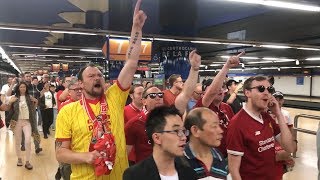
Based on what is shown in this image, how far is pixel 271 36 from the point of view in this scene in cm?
1474

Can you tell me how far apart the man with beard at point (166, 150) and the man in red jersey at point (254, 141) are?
0.79m

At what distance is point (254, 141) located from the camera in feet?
8.58

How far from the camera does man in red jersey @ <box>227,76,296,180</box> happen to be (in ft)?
8.57

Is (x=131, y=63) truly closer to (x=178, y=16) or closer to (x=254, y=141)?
(x=254, y=141)

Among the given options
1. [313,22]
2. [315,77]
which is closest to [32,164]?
[313,22]

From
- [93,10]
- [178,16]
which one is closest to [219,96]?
[93,10]

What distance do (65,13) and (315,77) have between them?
99.6ft

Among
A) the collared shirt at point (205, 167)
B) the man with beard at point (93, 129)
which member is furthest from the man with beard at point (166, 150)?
the man with beard at point (93, 129)

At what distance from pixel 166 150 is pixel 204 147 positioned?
14.9 inches

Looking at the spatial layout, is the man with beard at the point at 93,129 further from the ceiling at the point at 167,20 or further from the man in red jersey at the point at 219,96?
the ceiling at the point at 167,20

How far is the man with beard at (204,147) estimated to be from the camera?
209cm

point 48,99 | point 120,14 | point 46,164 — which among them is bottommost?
point 46,164

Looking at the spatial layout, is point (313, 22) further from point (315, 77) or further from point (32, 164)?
point (315, 77)

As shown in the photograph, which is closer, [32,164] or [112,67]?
[32,164]
